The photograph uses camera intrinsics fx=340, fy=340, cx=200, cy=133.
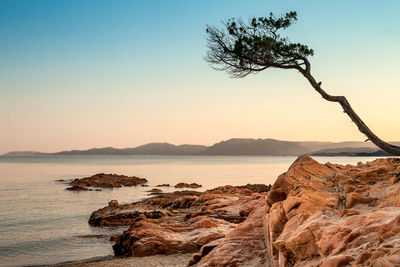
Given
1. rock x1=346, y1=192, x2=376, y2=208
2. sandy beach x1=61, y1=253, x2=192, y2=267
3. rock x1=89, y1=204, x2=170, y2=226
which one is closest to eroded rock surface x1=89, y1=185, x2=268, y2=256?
rock x1=89, y1=204, x2=170, y2=226

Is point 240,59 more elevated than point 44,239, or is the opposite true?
point 240,59

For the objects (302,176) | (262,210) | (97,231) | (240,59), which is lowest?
(97,231)

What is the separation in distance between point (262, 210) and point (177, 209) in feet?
51.7

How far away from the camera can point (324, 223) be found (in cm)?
736

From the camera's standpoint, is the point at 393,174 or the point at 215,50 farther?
the point at 215,50

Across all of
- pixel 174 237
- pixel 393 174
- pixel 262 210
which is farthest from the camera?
pixel 174 237

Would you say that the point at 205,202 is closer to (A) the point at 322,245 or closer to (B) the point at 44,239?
(B) the point at 44,239

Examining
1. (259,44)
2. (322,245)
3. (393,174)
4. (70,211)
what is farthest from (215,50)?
(70,211)

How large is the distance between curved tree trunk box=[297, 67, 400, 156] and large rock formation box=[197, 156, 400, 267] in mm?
1928

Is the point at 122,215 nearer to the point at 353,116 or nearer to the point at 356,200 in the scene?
the point at 353,116

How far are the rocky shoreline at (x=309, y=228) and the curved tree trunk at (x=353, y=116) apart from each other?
128 centimetres

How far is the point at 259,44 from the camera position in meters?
13.6

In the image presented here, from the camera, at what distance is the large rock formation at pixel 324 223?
18.4 feet

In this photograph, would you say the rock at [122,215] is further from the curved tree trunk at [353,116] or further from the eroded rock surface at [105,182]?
the eroded rock surface at [105,182]
